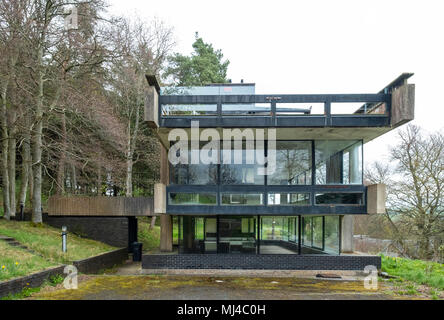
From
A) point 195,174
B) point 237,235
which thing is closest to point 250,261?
point 237,235

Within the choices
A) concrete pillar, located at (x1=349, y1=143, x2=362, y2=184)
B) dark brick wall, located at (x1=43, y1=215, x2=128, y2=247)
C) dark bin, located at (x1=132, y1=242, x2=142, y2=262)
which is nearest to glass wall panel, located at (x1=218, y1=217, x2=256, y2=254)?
concrete pillar, located at (x1=349, y1=143, x2=362, y2=184)

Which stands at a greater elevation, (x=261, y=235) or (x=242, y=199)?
(x=242, y=199)

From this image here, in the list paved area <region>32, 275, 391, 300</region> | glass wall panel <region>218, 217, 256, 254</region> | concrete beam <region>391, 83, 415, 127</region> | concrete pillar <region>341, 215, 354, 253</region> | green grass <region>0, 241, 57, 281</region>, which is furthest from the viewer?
concrete pillar <region>341, 215, 354, 253</region>

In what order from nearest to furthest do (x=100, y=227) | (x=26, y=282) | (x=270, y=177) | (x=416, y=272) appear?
(x=26, y=282) < (x=416, y=272) < (x=270, y=177) < (x=100, y=227)

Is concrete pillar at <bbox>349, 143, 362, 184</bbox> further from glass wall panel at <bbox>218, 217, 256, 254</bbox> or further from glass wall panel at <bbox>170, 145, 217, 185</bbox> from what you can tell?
glass wall panel at <bbox>170, 145, 217, 185</bbox>

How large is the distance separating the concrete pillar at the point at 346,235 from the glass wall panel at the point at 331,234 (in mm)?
720

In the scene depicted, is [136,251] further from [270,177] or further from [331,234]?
[331,234]

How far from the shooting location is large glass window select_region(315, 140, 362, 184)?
1355cm

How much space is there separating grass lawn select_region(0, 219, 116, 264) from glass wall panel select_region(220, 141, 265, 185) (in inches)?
231

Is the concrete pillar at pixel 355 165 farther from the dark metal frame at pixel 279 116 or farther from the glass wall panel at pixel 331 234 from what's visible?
the glass wall panel at pixel 331 234

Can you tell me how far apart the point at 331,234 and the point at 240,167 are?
4.47m

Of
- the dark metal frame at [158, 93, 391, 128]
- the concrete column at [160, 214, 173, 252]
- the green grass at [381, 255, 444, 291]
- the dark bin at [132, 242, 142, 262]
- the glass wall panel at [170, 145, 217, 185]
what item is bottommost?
the dark bin at [132, 242, 142, 262]

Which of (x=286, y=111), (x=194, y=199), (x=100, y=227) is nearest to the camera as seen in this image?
(x=286, y=111)

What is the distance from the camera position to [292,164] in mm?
13703
